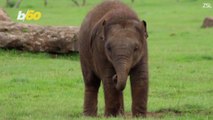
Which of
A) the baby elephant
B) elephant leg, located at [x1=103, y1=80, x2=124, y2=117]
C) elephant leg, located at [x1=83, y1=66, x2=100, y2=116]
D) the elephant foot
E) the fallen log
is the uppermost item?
the baby elephant

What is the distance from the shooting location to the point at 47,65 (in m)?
17.4

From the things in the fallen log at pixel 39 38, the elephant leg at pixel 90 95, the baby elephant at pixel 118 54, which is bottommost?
the fallen log at pixel 39 38

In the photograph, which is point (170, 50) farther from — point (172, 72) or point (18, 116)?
point (18, 116)

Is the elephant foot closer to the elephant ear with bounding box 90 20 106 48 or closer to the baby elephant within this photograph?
the baby elephant

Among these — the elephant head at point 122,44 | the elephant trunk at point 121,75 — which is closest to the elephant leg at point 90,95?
the elephant head at point 122,44

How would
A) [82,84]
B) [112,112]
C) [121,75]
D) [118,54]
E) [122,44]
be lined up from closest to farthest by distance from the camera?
1. [121,75]
2. [118,54]
3. [122,44]
4. [112,112]
5. [82,84]

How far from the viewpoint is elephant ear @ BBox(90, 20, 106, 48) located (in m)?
8.87

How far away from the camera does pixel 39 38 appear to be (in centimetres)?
1880

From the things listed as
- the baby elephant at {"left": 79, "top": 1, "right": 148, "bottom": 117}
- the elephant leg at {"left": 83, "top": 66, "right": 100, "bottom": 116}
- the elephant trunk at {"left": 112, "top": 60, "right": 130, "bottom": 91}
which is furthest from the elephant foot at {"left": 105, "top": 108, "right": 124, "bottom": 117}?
the elephant leg at {"left": 83, "top": 66, "right": 100, "bottom": 116}

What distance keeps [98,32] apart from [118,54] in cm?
85

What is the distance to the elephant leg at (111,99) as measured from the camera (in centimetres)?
895

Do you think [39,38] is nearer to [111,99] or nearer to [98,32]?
[98,32]

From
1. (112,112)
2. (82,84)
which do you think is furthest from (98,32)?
(82,84)

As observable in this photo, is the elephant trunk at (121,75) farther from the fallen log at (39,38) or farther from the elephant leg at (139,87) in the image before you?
the fallen log at (39,38)
